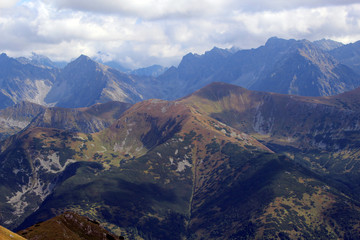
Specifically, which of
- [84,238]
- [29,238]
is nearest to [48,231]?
[29,238]

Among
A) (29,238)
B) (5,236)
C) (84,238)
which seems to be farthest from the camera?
(84,238)

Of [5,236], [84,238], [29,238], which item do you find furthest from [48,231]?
[5,236]

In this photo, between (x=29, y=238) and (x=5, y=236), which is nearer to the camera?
(x=5, y=236)

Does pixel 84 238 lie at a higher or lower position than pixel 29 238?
lower

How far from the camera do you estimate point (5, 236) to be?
468ft

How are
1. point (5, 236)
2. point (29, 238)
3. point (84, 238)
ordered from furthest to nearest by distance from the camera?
point (84, 238), point (29, 238), point (5, 236)

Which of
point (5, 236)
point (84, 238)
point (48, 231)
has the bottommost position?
point (84, 238)

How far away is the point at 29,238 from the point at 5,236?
30.4 m

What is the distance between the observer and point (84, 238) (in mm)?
198625

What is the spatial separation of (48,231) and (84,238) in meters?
25.1

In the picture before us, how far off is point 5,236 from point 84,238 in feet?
204

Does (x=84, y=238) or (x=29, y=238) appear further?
(x=84, y=238)

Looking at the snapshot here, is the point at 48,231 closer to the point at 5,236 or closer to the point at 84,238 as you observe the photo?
the point at 84,238

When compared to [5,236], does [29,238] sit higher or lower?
lower
